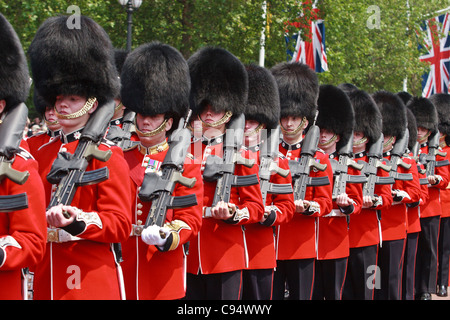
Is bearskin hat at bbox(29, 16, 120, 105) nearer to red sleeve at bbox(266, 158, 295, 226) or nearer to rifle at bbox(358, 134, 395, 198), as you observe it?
red sleeve at bbox(266, 158, 295, 226)

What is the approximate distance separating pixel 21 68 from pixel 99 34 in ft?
2.66

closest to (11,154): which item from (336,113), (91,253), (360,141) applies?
(91,253)

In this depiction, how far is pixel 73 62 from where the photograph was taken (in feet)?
12.1

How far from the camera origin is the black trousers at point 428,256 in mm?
8484

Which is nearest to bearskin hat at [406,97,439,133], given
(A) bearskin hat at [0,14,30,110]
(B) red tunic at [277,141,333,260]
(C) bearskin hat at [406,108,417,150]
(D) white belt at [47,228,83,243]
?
(C) bearskin hat at [406,108,417,150]

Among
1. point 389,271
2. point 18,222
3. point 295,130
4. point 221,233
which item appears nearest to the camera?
point 18,222

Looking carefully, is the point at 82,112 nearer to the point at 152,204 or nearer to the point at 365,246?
the point at 152,204

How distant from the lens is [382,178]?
702 centimetres

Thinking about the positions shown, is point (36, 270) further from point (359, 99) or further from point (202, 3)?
point (202, 3)

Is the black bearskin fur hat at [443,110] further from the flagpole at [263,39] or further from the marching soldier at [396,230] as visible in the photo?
the flagpole at [263,39]

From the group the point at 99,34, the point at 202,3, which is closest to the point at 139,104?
the point at 99,34

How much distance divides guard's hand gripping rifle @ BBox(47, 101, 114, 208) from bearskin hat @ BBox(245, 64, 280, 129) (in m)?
2.44

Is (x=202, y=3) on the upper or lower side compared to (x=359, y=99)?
upper

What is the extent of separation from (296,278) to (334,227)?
642 millimetres
